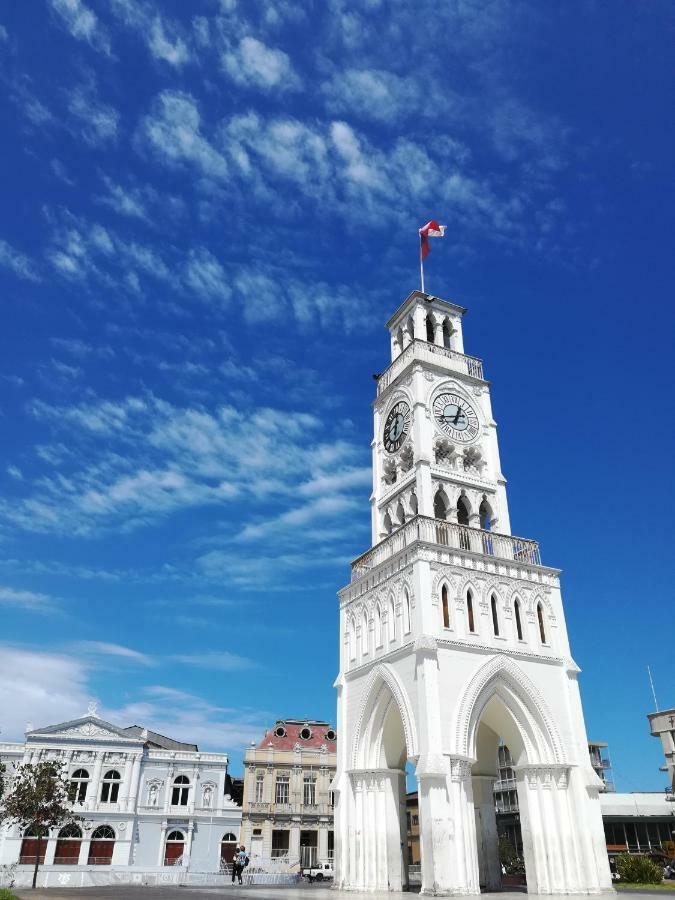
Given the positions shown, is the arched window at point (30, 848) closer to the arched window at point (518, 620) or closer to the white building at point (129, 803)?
the white building at point (129, 803)

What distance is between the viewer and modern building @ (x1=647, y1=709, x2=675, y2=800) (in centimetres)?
4672

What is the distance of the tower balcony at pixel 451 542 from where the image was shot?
2750 centimetres

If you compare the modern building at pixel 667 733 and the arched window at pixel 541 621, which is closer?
the arched window at pixel 541 621

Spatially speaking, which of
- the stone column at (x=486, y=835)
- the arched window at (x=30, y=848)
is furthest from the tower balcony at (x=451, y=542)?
the arched window at (x=30, y=848)

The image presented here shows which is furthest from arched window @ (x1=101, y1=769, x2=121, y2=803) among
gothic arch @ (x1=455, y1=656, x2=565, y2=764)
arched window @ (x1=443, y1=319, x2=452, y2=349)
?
arched window @ (x1=443, y1=319, x2=452, y2=349)

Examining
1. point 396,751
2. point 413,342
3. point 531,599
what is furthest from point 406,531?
point 413,342

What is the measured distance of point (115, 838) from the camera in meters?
50.7

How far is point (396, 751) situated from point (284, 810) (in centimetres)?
3292

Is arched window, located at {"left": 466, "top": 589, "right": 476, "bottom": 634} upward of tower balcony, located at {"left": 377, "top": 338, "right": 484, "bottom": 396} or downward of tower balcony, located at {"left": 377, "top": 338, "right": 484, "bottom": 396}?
downward

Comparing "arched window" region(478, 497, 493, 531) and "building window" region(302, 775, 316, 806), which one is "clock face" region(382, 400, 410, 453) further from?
"building window" region(302, 775, 316, 806)

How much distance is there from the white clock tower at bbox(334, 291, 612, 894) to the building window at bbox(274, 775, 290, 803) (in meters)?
31.4

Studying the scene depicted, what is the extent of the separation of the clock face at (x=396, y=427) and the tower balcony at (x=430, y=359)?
1.87 metres

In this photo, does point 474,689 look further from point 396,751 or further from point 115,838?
point 115,838

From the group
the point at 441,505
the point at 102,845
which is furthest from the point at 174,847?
the point at 441,505
